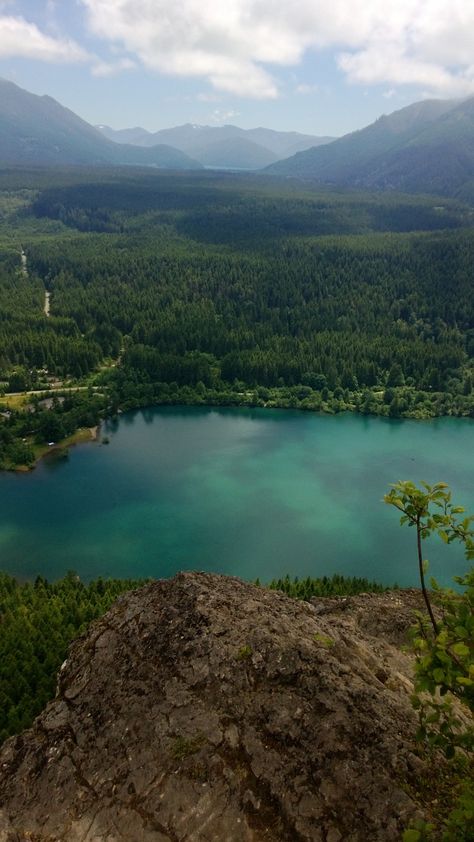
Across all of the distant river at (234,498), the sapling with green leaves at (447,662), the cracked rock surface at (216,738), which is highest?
the sapling with green leaves at (447,662)

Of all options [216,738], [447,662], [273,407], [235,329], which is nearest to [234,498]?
[273,407]

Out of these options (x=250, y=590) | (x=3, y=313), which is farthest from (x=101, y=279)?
(x=250, y=590)

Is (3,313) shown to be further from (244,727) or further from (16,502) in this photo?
(244,727)

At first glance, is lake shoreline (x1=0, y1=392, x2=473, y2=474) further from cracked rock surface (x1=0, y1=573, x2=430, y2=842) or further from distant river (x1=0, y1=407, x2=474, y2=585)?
cracked rock surface (x1=0, y1=573, x2=430, y2=842)

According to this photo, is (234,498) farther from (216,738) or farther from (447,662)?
(447,662)

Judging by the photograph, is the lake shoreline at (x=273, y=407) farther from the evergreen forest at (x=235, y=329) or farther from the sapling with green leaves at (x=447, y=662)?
the sapling with green leaves at (x=447, y=662)

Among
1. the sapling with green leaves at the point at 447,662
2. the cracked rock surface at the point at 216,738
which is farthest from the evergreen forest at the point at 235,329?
the sapling with green leaves at the point at 447,662
